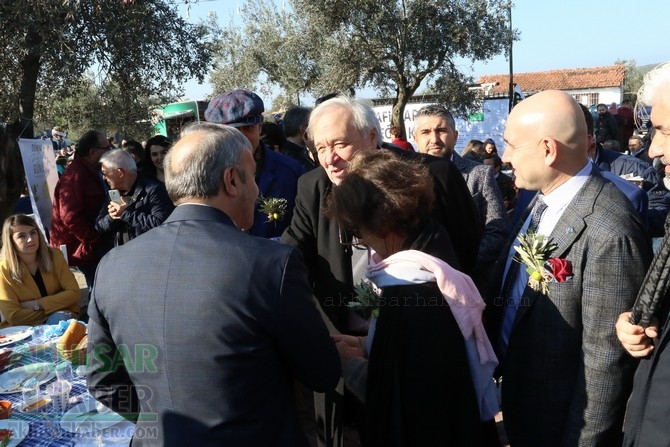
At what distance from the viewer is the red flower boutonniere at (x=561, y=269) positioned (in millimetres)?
1919

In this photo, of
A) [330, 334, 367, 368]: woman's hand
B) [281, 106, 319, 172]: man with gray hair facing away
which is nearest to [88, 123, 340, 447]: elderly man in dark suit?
[330, 334, 367, 368]: woman's hand

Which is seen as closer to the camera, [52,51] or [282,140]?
[52,51]

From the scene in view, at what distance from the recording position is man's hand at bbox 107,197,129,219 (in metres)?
4.86

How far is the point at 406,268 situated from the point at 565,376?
78 cm

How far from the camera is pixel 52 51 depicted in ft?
17.9

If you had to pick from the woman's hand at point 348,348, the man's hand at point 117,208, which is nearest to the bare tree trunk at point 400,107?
the man's hand at point 117,208

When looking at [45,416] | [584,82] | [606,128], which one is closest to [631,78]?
[584,82]

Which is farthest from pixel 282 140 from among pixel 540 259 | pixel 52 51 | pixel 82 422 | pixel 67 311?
pixel 540 259

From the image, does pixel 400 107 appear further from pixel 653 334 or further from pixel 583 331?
pixel 653 334

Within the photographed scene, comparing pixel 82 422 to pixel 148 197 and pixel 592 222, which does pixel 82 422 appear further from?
pixel 148 197

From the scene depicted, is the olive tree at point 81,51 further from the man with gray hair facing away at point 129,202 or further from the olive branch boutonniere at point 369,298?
the olive branch boutonniere at point 369,298

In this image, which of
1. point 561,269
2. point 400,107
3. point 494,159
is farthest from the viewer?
point 400,107

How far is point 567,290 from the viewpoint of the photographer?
77.1 inches

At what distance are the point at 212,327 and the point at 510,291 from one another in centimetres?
132
